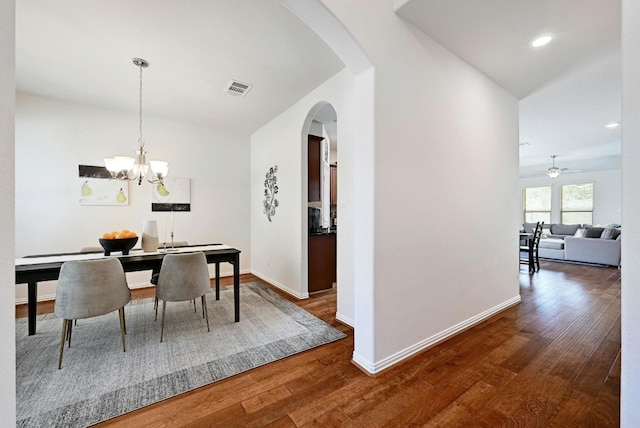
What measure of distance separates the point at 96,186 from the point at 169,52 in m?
2.58

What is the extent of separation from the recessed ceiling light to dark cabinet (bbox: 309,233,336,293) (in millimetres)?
3032

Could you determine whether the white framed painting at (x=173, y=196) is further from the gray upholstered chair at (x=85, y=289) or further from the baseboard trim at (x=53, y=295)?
the gray upholstered chair at (x=85, y=289)

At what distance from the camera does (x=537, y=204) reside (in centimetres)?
919

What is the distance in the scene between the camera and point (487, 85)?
289 cm

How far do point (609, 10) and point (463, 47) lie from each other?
976mm

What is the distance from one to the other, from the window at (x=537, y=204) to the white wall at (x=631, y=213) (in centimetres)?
1047

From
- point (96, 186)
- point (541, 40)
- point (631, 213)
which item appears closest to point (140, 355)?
point (96, 186)

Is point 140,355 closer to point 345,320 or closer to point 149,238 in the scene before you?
point 149,238

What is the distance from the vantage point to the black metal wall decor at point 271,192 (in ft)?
13.7

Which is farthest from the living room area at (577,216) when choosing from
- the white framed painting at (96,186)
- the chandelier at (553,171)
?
the white framed painting at (96,186)

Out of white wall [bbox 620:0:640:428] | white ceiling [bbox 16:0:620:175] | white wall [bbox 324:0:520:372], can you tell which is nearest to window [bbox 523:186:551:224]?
white ceiling [bbox 16:0:620:175]

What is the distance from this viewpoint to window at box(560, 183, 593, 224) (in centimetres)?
812

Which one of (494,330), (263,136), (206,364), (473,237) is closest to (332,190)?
(263,136)

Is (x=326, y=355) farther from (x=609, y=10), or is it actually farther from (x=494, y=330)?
(x=609, y=10)
